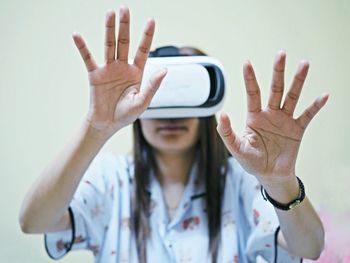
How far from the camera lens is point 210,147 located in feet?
2.90

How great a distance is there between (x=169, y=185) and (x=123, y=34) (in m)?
0.38

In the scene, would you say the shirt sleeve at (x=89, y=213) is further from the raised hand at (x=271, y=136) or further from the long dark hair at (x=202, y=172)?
the raised hand at (x=271, y=136)

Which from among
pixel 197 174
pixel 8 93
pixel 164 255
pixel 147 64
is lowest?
pixel 164 255

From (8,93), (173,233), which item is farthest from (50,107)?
(173,233)

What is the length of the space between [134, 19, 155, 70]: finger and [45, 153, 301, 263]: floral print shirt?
0.29 meters

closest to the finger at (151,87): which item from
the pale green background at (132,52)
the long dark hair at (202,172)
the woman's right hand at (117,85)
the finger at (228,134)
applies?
the woman's right hand at (117,85)

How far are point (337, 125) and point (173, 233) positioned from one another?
45 centimetres

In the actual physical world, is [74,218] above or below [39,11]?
below

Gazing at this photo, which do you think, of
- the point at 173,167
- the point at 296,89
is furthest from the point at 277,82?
the point at 173,167

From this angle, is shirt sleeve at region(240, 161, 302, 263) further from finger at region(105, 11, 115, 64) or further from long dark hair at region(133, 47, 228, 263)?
finger at region(105, 11, 115, 64)

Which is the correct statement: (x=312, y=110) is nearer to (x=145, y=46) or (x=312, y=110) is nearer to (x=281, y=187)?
(x=281, y=187)

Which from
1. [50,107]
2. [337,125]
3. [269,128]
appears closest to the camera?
[269,128]

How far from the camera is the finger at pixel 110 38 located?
0.60 m

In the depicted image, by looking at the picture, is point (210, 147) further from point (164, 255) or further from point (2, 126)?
point (2, 126)
